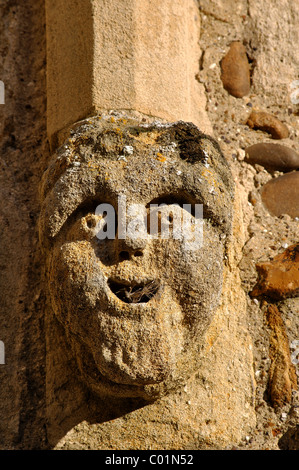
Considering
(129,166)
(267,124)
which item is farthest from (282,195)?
(129,166)

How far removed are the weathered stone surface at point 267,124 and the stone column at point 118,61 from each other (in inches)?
5.9

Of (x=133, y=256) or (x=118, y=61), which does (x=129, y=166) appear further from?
(x=118, y=61)

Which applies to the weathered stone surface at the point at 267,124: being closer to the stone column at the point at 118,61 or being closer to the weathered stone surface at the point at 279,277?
the stone column at the point at 118,61

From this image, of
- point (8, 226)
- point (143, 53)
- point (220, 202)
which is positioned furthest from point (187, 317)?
point (143, 53)

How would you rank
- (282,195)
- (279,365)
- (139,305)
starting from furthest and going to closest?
(282,195)
(279,365)
(139,305)

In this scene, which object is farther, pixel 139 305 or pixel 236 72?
pixel 236 72

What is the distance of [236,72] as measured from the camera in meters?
1.71

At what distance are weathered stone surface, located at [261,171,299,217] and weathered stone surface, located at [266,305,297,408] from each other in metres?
0.27

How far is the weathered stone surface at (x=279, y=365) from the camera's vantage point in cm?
143

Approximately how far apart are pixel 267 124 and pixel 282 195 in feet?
0.70

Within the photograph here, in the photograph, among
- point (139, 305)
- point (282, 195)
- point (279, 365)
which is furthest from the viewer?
point (282, 195)

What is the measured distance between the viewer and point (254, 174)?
5.37 feet

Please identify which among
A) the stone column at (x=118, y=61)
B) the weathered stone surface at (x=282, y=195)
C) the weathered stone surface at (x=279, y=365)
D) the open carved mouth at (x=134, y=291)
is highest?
the stone column at (x=118, y=61)

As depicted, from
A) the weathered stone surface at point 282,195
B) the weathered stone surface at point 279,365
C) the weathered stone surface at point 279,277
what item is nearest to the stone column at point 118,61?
the weathered stone surface at point 282,195
